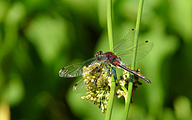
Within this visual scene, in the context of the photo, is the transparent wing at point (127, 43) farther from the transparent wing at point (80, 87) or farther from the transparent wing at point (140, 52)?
the transparent wing at point (80, 87)

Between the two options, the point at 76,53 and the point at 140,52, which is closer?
the point at 140,52

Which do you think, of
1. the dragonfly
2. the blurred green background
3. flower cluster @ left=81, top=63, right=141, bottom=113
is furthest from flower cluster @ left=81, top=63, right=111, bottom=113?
the blurred green background

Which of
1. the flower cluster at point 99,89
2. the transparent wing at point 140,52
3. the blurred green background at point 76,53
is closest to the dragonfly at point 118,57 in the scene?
the transparent wing at point 140,52

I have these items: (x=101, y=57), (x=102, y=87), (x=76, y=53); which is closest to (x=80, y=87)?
(x=101, y=57)

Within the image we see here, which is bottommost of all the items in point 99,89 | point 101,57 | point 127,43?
point 99,89

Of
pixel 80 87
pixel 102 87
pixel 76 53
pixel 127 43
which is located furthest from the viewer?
pixel 76 53

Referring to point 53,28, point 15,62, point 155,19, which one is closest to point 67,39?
point 53,28

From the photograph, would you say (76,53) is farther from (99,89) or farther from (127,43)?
(99,89)

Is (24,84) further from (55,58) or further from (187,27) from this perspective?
(187,27)
